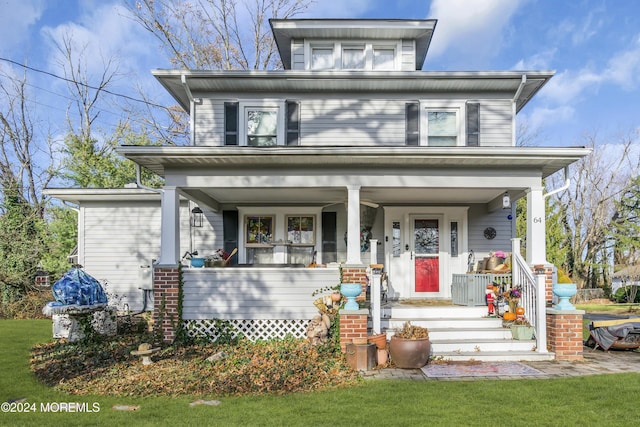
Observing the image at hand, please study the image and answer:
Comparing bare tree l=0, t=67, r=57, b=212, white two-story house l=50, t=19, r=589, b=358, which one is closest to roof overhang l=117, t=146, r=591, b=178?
white two-story house l=50, t=19, r=589, b=358

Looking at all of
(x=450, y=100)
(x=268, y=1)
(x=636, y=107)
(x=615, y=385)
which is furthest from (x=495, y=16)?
(x=615, y=385)

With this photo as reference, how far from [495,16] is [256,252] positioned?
1594 cm

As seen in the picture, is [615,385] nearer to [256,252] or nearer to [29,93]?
[256,252]

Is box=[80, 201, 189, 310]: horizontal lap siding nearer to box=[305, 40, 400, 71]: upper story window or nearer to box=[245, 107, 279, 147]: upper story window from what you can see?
box=[245, 107, 279, 147]: upper story window

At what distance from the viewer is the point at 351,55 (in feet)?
38.2

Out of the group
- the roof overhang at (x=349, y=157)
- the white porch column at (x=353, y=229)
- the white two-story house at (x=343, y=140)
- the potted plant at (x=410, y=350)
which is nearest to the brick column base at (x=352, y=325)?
the potted plant at (x=410, y=350)

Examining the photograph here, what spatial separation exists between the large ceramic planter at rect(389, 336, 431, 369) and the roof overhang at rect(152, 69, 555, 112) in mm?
6040

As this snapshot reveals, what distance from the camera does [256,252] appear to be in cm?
1101

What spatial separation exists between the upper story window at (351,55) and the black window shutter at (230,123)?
2.37 metres

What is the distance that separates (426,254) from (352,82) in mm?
4401

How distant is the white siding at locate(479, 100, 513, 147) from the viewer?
10469 millimetres

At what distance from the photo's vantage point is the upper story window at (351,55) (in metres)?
11.5

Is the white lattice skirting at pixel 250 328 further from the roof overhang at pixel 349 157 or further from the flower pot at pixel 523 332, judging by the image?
the flower pot at pixel 523 332

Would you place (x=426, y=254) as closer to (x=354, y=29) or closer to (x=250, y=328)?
(x=250, y=328)
